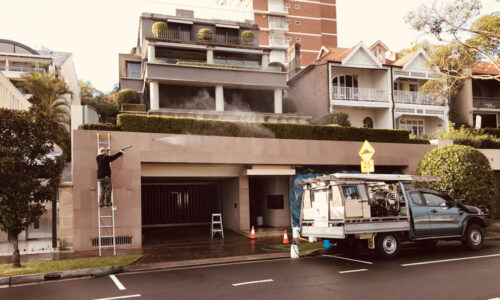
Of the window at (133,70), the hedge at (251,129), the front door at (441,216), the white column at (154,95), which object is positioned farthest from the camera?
the window at (133,70)

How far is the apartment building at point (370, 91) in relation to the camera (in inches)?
1148

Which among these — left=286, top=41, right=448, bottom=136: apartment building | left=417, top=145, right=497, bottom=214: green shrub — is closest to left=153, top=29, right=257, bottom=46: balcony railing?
left=286, top=41, right=448, bottom=136: apartment building

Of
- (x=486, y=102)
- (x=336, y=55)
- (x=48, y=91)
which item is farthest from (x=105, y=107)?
(x=486, y=102)

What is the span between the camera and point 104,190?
1463cm

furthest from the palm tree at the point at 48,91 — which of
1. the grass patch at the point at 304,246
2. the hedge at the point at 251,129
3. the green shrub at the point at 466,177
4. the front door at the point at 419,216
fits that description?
the front door at the point at 419,216

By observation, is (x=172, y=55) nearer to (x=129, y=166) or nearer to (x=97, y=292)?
(x=129, y=166)

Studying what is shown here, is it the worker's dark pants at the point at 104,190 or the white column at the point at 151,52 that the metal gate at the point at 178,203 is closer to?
the worker's dark pants at the point at 104,190

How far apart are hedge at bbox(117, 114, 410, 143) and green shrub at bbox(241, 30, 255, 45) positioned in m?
16.3

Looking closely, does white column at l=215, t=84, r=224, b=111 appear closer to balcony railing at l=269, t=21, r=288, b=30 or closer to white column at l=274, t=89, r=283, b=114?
white column at l=274, t=89, r=283, b=114

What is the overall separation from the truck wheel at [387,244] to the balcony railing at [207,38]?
23.4 meters

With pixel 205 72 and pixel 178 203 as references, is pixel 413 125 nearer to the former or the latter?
pixel 205 72

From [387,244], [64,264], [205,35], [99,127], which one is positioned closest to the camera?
[64,264]

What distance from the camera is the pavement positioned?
38.0 ft

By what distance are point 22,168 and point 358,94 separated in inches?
923
